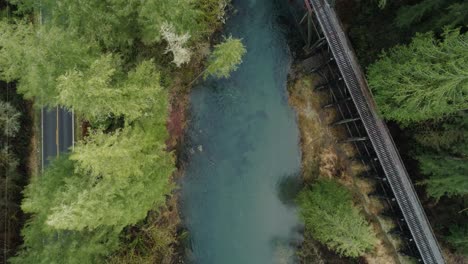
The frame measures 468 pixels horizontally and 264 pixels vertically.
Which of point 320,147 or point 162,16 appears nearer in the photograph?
point 162,16

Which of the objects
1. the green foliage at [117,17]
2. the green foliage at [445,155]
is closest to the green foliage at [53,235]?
the green foliage at [117,17]

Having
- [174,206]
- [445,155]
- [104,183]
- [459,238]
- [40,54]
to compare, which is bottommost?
[459,238]

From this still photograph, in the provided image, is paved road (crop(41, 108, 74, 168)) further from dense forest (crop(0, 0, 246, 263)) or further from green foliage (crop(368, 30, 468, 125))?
green foliage (crop(368, 30, 468, 125))

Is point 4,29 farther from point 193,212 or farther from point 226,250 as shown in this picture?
point 226,250

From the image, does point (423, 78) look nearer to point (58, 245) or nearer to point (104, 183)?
point (104, 183)

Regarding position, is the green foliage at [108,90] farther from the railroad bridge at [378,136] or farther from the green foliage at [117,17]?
the railroad bridge at [378,136]

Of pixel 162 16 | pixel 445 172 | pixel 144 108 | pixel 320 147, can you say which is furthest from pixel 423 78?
pixel 144 108
